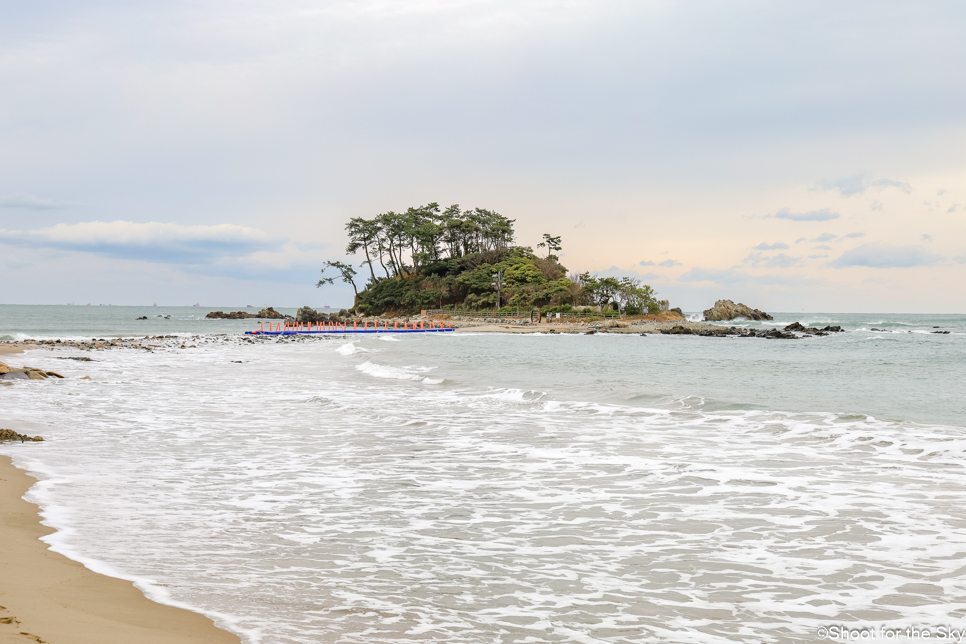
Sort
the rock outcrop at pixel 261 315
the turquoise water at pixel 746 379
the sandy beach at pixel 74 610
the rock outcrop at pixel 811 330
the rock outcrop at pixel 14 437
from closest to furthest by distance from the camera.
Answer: the sandy beach at pixel 74 610 → the rock outcrop at pixel 14 437 → the turquoise water at pixel 746 379 → the rock outcrop at pixel 811 330 → the rock outcrop at pixel 261 315

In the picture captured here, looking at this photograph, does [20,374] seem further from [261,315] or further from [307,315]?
[261,315]

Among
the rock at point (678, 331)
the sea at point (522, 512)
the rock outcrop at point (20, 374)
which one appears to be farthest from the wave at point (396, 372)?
the rock at point (678, 331)

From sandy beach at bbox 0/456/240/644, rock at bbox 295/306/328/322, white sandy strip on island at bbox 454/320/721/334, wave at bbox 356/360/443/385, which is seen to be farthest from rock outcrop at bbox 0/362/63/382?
rock at bbox 295/306/328/322

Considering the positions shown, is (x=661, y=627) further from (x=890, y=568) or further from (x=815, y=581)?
(x=890, y=568)

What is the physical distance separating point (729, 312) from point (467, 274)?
44.6 m

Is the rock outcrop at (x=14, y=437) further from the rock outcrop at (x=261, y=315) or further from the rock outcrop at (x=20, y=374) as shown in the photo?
the rock outcrop at (x=261, y=315)

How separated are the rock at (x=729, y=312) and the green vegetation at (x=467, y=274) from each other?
25647mm

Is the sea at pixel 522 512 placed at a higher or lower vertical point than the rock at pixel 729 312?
lower

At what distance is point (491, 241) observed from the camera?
3607 inches

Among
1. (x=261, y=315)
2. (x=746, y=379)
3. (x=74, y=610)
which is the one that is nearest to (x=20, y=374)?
(x=74, y=610)

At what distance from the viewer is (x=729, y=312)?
9762cm

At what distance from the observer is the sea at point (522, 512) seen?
3857mm

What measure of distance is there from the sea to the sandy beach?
158 millimetres

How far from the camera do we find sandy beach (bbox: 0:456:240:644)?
316 cm
